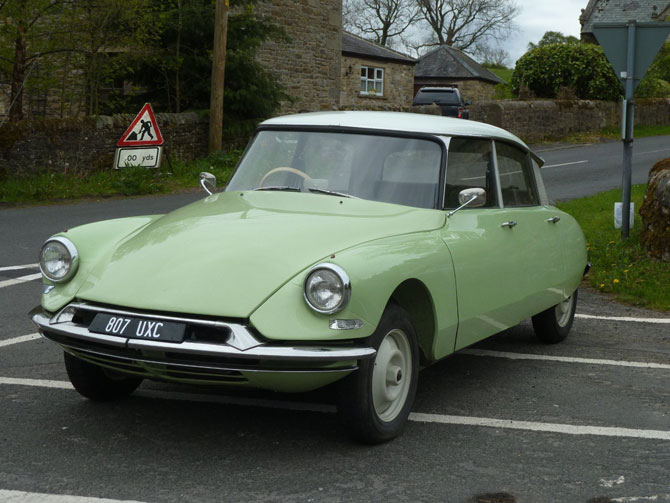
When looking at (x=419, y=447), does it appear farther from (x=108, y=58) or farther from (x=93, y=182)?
(x=108, y=58)

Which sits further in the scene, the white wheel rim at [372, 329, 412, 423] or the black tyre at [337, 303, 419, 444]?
the white wheel rim at [372, 329, 412, 423]

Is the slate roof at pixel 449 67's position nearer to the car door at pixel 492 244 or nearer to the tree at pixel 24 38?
the tree at pixel 24 38

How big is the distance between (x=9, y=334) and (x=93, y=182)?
11.3m

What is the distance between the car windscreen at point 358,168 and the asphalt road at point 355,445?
47.5 inches

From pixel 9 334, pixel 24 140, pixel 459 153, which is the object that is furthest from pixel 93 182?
pixel 459 153

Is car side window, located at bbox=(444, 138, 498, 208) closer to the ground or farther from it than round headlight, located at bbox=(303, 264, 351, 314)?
farther from it

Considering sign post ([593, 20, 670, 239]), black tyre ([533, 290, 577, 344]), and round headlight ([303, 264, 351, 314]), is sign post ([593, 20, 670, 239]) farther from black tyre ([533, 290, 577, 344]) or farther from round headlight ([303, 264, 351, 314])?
round headlight ([303, 264, 351, 314])

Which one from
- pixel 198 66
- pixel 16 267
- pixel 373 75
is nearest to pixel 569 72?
pixel 373 75

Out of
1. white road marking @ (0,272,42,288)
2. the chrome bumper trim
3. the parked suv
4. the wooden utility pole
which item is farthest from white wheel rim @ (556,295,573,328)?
the parked suv

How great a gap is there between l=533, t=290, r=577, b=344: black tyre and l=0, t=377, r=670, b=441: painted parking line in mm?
1987

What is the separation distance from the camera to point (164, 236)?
4.91 metres

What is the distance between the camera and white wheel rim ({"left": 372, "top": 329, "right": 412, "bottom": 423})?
4469mm

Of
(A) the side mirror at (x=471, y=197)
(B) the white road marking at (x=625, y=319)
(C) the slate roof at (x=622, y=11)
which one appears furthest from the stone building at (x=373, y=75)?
(A) the side mirror at (x=471, y=197)

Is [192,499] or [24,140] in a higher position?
[24,140]
